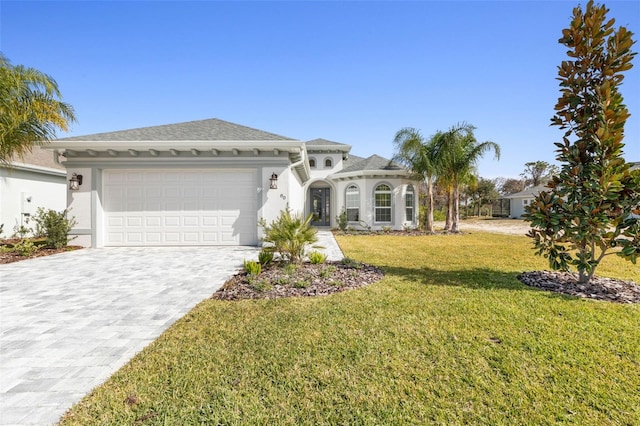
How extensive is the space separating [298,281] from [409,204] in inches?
514

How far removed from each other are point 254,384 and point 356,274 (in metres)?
3.81

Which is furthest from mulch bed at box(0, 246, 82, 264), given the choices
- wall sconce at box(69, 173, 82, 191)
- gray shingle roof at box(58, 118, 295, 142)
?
gray shingle roof at box(58, 118, 295, 142)

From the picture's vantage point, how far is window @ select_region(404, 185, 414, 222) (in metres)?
16.5

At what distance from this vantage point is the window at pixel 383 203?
53.9ft

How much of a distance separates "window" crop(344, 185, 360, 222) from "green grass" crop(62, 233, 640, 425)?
12.5 metres

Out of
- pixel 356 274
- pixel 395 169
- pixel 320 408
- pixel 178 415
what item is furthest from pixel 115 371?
pixel 395 169

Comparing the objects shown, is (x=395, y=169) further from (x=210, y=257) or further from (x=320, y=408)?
(x=320, y=408)

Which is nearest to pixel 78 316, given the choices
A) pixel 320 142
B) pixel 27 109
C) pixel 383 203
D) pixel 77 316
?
pixel 77 316

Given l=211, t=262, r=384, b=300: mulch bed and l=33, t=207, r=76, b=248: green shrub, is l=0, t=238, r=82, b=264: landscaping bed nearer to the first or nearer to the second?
l=33, t=207, r=76, b=248: green shrub

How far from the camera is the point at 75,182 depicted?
953cm

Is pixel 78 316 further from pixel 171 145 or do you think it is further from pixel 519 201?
pixel 519 201

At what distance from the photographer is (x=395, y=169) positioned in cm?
1631

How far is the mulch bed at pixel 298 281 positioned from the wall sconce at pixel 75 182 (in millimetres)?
7993

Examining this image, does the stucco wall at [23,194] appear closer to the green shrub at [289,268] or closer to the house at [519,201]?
the green shrub at [289,268]
